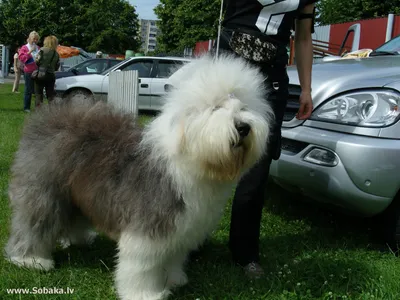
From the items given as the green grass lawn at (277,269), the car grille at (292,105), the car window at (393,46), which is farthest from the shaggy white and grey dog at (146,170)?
the car window at (393,46)

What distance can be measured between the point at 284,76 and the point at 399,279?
5.07 ft

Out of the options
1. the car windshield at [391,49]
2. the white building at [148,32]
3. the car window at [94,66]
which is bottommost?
the car window at [94,66]

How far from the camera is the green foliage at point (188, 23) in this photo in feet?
143

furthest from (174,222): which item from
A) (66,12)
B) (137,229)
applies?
(66,12)

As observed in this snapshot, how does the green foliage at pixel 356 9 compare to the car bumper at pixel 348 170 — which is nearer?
the car bumper at pixel 348 170

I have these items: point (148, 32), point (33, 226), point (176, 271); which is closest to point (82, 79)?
point (33, 226)

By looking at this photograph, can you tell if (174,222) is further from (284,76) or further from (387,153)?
(387,153)

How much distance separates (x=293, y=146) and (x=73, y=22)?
55681 mm

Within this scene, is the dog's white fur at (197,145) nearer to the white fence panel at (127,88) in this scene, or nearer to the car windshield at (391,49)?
the car windshield at (391,49)

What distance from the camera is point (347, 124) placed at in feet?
10.7

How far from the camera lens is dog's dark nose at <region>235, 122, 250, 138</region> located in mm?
2197

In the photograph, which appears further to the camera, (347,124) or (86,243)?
(86,243)

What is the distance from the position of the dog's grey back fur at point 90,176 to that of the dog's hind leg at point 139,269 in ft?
0.24

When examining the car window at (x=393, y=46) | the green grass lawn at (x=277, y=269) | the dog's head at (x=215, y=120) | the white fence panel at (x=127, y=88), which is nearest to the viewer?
the dog's head at (x=215, y=120)
